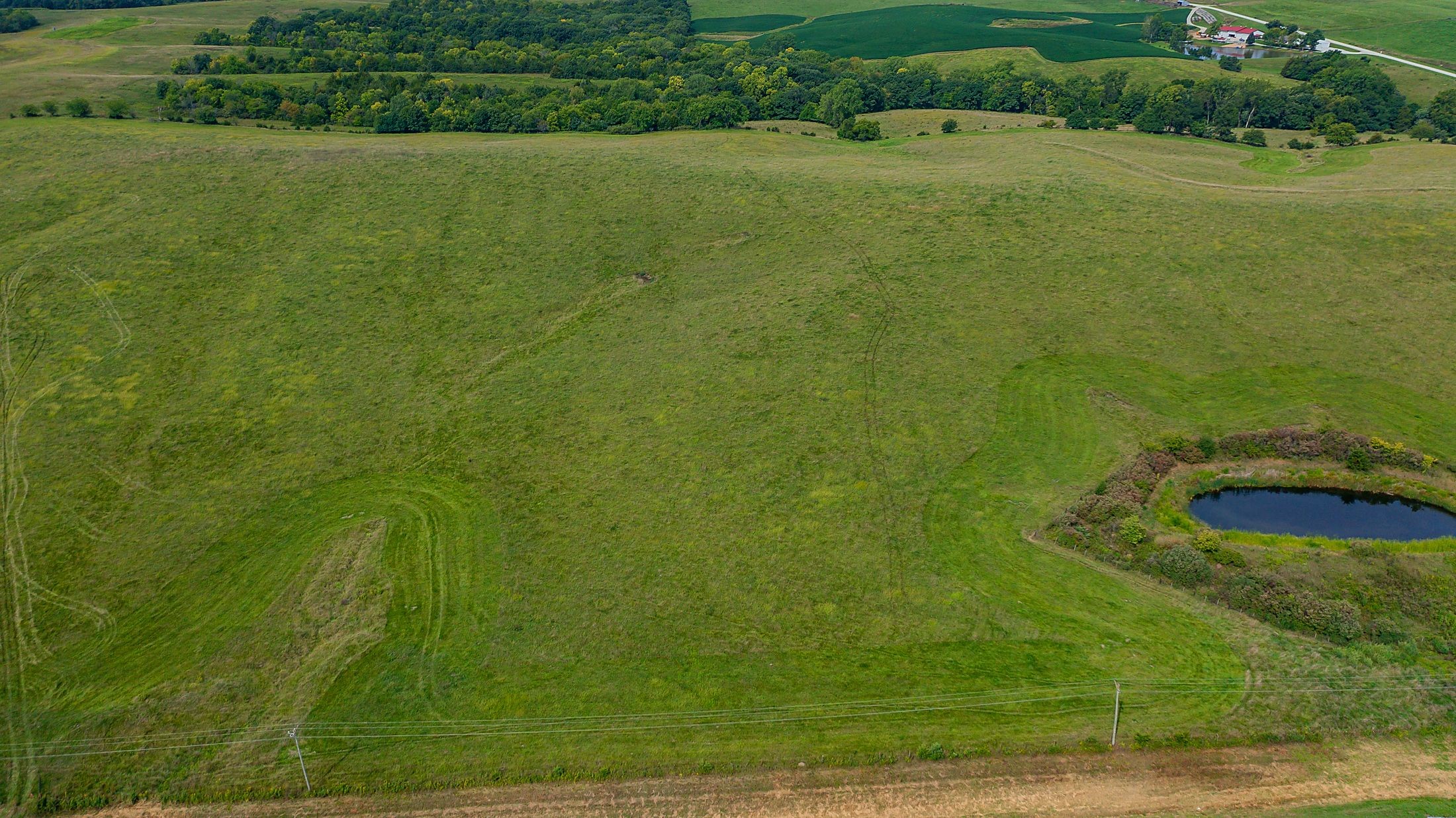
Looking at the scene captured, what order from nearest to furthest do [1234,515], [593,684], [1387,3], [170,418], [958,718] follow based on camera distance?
[958,718] < [593,684] < [1234,515] < [170,418] < [1387,3]

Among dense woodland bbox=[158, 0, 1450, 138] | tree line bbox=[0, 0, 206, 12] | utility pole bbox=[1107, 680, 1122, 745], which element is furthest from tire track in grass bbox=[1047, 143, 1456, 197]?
tree line bbox=[0, 0, 206, 12]

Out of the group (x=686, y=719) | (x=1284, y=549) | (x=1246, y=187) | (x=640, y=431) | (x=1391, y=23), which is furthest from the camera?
(x=1391, y=23)

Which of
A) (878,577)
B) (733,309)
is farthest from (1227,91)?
(878,577)

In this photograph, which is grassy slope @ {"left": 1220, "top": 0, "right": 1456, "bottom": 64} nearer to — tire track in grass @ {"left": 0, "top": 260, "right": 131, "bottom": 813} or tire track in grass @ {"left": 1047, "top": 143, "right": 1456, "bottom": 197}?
tire track in grass @ {"left": 1047, "top": 143, "right": 1456, "bottom": 197}

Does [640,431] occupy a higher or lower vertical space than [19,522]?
higher

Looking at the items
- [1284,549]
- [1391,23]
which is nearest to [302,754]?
[1284,549]

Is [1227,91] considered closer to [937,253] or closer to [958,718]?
[937,253]

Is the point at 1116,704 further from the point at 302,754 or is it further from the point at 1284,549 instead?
A: the point at 302,754
